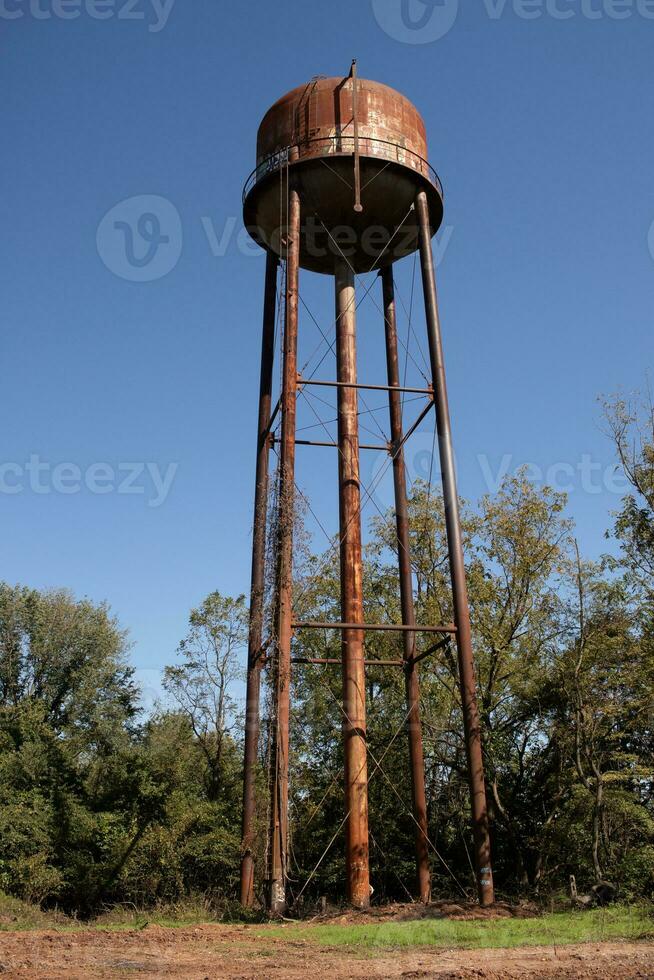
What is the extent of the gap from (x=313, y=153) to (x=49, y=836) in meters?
18.5

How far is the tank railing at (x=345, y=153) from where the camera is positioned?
15.6 metres

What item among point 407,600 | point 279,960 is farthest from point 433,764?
point 279,960

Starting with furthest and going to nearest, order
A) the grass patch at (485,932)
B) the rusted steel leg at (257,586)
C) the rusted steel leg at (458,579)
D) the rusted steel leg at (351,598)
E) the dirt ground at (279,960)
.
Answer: the rusted steel leg at (257,586), the rusted steel leg at (351,598), the rusted steel leg at (458,579), the grass patch at (485,932), the dirt ground at (279,960)

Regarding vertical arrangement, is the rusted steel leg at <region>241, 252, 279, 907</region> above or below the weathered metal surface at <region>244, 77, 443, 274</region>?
below

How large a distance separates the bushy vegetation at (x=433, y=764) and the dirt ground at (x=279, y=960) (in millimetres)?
6212

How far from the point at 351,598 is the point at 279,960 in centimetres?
654

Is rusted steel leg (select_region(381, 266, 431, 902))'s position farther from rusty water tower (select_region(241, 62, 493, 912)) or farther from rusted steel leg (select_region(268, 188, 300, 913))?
rusted steel leg (select_region(268, 188, 300, 913))

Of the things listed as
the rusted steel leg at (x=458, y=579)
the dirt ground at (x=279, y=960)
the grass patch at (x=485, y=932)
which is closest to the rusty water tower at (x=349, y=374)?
the rusted steel leg at (x=458, y=579)

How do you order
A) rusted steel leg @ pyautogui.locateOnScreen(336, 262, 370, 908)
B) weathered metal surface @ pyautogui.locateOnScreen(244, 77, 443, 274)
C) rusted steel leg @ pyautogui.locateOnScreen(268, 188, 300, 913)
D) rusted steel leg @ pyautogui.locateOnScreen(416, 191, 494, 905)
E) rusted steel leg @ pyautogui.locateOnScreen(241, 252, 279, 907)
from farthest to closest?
weathered metal surface @ pyautogui.locateOnScreen(244, 77, 443, 274), rusted steel leg @ pyautogui.locateOnScreen(241, 252, 279, 907), rusted steel leg @ pyautogui.locateOnScreen(336, 262, 370, 908), rusted steel leg @ pyautogui.locateOnScreen(416, 191, 494, 905), rusted steel leg @ pyautogui.locateOnScreen(268, 188, 300, 913)

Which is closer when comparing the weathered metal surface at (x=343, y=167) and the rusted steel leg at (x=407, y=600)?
the rusted steel leg at (x=407, y=600)

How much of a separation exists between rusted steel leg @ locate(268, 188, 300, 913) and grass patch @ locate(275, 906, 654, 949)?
44.4 inches

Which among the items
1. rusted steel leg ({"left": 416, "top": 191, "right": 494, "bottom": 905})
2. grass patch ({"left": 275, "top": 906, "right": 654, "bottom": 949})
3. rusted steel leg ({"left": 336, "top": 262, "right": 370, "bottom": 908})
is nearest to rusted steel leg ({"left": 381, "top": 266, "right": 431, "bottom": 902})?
rusted steel leg ({"left": 336, "top": 262, "right": 370, "bottom": 908})

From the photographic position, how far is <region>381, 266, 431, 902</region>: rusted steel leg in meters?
14.9

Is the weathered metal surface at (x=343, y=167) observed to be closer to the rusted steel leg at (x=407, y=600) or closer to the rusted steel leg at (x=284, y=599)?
the rusted steel leg at (x=284, y=599)
